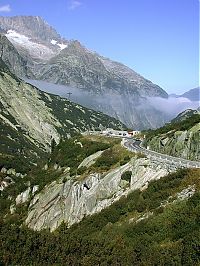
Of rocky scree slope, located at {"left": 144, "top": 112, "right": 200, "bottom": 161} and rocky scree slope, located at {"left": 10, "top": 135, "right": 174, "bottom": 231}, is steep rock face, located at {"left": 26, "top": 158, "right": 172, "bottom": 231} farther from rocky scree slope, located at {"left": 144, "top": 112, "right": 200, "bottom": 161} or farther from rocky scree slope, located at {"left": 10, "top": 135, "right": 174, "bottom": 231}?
rocky scree slope, located at {"left": 144, "top": 112, "right": 200, "bottom": 161}

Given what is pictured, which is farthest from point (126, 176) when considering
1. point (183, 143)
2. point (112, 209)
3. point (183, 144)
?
point (183, 143)

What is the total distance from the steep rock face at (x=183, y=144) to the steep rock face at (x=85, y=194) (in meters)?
8.77

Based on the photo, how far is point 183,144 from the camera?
69750 mm

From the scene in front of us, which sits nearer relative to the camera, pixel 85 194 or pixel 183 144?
pixel 85 194

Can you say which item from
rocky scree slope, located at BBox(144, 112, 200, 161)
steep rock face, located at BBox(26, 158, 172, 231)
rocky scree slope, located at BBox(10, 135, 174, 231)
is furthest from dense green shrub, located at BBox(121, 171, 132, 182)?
rocky scree slope, located at BBox(144, 112, 200, 161)

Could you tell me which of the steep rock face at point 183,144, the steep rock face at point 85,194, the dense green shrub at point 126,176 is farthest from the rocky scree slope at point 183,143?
the dense green shrub at point 126,176

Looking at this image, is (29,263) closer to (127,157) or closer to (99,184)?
(99,184)

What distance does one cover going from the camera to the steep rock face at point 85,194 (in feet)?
198

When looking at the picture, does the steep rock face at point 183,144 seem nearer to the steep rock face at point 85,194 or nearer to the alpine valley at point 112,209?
the alpine valley at point 112,209

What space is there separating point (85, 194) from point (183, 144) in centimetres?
1717

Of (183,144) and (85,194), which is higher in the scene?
(183,144)

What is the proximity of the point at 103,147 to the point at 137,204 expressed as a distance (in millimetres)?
33284

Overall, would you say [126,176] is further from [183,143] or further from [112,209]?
[183,143]

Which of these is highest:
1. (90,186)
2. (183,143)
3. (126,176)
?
(183,143)
